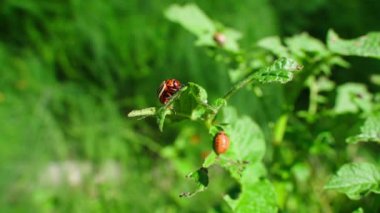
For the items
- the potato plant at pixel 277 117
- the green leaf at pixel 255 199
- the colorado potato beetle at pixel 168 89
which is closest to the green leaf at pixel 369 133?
the potato plant at pixel 277 117

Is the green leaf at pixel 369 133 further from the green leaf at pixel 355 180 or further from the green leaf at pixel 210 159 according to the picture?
the green leaf at pixel 210 159

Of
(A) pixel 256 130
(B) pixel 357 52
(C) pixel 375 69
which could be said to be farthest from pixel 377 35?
(C) pixel 375 69

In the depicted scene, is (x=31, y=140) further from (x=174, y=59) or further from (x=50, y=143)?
(x=174, y=59)

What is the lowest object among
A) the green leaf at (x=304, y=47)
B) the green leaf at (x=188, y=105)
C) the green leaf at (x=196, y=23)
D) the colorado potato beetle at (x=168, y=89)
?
the green leaf at (x=188, y=105)

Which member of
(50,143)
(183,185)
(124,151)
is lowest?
(183,185)

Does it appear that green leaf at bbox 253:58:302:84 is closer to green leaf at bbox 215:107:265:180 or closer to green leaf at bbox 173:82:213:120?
green leaf at bbox 173:82:213:120

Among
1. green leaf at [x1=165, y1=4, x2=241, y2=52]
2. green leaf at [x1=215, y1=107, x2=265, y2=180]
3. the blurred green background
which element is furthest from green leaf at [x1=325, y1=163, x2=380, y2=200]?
the blurred green background

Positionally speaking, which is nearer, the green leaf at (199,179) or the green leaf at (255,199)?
the green leaf at (199,179)
